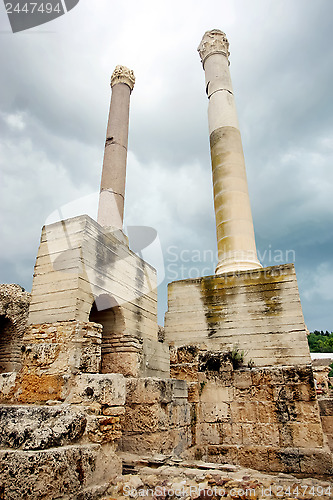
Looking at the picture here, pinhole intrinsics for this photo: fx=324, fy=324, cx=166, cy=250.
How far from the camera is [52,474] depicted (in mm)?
2514

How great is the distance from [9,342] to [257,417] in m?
9.62

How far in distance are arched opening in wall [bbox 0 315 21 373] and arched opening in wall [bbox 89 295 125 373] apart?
6.07 metres

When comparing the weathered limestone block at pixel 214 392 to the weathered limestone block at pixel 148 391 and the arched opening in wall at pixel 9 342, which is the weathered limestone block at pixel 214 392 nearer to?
the weathered limestone block at pixel 148 391

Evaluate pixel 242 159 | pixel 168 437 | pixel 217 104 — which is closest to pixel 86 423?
pixel 168 437

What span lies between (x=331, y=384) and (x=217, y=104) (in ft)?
37.7

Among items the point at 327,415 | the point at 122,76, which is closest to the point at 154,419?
the point at 327,415

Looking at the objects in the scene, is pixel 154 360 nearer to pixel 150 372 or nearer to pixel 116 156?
pixel 150 372

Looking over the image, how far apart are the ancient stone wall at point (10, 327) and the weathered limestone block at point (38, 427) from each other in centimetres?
916

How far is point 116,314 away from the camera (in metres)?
6.41

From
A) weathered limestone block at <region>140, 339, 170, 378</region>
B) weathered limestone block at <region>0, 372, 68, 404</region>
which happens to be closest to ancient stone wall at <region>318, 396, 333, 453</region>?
weathered limestone block at <region>140, 339, 170, 378</region>

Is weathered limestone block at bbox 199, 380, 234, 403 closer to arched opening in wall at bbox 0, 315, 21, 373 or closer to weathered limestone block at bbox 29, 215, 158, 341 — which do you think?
weathered limestone block at bbox 29, 215, 158, 341

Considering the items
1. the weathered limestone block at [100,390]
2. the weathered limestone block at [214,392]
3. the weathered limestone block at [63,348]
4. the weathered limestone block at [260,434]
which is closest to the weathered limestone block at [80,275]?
the weathered limestone block at [63,348]

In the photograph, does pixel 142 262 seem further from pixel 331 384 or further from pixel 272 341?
pixel 331 384

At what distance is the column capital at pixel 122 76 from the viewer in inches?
548
